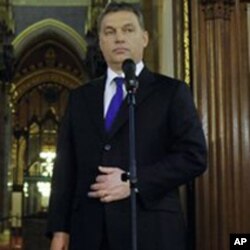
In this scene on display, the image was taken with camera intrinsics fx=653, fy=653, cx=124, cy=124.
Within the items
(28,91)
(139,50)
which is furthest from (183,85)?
(28,91)

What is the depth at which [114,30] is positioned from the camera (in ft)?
7.06

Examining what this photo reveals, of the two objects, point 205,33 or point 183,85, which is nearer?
point 183,85

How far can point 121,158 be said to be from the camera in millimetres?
2039

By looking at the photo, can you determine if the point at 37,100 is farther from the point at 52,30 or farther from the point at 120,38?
the point at 120,38

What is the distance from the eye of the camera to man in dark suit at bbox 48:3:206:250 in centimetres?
199

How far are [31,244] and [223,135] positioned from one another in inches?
221

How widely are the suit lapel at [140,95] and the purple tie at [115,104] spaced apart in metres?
0.03

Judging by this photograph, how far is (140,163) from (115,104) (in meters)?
0.23

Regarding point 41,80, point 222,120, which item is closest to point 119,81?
point 222,120

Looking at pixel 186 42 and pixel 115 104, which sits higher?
pixel 186 42

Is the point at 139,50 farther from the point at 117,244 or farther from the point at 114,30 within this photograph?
the point at 117,244

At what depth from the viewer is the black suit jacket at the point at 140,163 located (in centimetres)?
200

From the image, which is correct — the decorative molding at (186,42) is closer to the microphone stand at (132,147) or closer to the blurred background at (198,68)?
the blurred background at (198,68)

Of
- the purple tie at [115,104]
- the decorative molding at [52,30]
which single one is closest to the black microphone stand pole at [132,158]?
the purple tie at [115,104]
